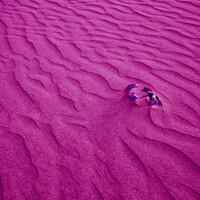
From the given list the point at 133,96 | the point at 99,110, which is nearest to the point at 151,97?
the point at 133,96

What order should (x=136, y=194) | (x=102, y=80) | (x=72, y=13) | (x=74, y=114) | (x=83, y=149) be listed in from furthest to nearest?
(x=72, y=13)
(x=102, y=80)
(x=74, y=114)
(x=83, y=149)
(x=136, y=194)

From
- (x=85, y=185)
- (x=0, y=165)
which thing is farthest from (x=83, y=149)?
(x=0, y=165)

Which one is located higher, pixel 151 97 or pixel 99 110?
pixel 151 97

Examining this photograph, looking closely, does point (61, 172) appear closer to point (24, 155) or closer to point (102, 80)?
point (24, 155)

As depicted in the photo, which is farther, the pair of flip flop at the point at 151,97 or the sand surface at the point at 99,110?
the pair of flip flop at the point at 151,97

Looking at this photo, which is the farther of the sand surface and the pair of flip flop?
the pair of flip flop

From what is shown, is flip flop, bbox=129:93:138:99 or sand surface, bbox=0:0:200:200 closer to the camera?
sand surface, bbox=0:0:200:200

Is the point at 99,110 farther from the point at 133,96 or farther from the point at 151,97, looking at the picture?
the point at 151,97

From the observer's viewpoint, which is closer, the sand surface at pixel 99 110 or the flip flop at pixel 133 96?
the sand surface at pixel 99 110
